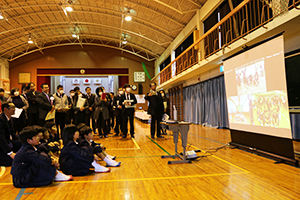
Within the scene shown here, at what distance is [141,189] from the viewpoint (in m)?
2.36

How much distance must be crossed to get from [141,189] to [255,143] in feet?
8.46

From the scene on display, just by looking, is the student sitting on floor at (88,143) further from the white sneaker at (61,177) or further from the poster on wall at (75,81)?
the poster on wall at (75,81)

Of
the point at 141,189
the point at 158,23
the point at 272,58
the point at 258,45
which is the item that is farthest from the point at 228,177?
the point at 158,23

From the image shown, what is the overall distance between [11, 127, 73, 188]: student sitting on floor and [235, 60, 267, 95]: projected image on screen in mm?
3372

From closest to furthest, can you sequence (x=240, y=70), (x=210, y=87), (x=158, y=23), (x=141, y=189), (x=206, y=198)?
(x=206, y=198) < (x=141, y=189) < (x=240, y=70) < (x=210, y=87) < (x=158, y=23)

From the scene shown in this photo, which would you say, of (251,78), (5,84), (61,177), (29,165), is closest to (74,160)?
(61,177)

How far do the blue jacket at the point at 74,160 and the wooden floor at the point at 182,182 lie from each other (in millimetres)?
110

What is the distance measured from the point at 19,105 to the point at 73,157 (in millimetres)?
2621

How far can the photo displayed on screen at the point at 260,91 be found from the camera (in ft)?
10.5

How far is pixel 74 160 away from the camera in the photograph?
2.87m

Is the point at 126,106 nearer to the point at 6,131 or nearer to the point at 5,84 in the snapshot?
the point at 6,131

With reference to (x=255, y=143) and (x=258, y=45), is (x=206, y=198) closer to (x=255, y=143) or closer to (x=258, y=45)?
(x=255, y=143)

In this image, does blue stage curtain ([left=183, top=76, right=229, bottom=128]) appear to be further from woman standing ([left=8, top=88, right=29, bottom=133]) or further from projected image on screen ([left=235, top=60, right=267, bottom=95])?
woman standing ([left=8, top=88, right=29, bottom=133])

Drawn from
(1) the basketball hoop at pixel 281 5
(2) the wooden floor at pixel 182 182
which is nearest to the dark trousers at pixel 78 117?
(2) the wooden floor at pixel 182 182
